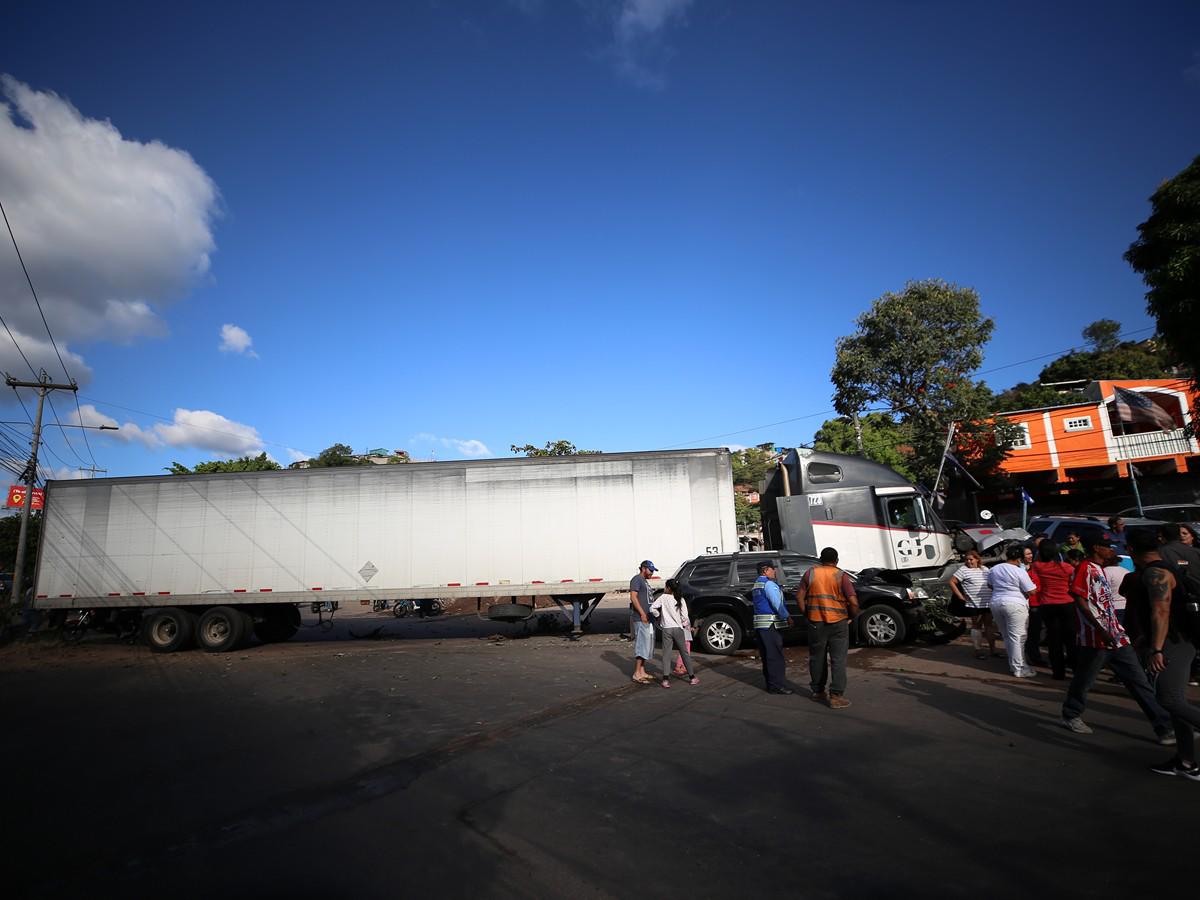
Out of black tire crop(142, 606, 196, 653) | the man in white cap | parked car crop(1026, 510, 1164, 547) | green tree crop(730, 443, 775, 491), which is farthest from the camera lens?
green tree crop(730, 443, 775, 491)

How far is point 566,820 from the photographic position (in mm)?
4055

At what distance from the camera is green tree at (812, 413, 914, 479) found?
95.1 ft

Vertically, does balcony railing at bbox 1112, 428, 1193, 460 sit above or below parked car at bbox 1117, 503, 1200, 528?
above

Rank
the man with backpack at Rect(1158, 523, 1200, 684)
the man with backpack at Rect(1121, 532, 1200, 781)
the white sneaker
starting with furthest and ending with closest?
1. the white sneaker
2. the man with backpack at Rect(1158, 523, 1200, 684)
3. the man with backpack at Rect(1121, 532, 1200, 781)

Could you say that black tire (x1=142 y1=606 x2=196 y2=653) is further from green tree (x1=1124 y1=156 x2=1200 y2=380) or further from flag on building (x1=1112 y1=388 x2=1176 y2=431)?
flag on building (x1=1112 y1=388 x2=1176 y2=431)

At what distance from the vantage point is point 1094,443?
28875 millimetres

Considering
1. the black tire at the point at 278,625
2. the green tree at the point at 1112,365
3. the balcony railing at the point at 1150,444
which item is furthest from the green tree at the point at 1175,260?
the green tree at the point at 1112,365

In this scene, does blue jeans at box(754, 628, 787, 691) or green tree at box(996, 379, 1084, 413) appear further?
green tree at box(996, 379, 1084, 413)

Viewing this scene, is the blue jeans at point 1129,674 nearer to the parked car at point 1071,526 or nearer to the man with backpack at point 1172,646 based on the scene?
the man with backpack at point 1172,646

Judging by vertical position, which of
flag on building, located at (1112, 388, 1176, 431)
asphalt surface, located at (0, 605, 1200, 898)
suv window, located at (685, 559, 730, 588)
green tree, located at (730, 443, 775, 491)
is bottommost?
asphalt surface, located at (0, 605, 1200, 898)

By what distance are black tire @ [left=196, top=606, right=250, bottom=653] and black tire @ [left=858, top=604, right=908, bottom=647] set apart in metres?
12.4

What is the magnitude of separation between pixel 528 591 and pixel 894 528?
Result: 298 inches

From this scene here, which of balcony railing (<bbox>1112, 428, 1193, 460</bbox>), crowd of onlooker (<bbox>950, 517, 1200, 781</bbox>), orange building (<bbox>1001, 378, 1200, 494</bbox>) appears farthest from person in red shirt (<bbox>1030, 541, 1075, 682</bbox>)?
balcony railing (<bbox>1112, 428, 1193, 460</bbox>)

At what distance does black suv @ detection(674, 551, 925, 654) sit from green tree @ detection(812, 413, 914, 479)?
17.9 metres
